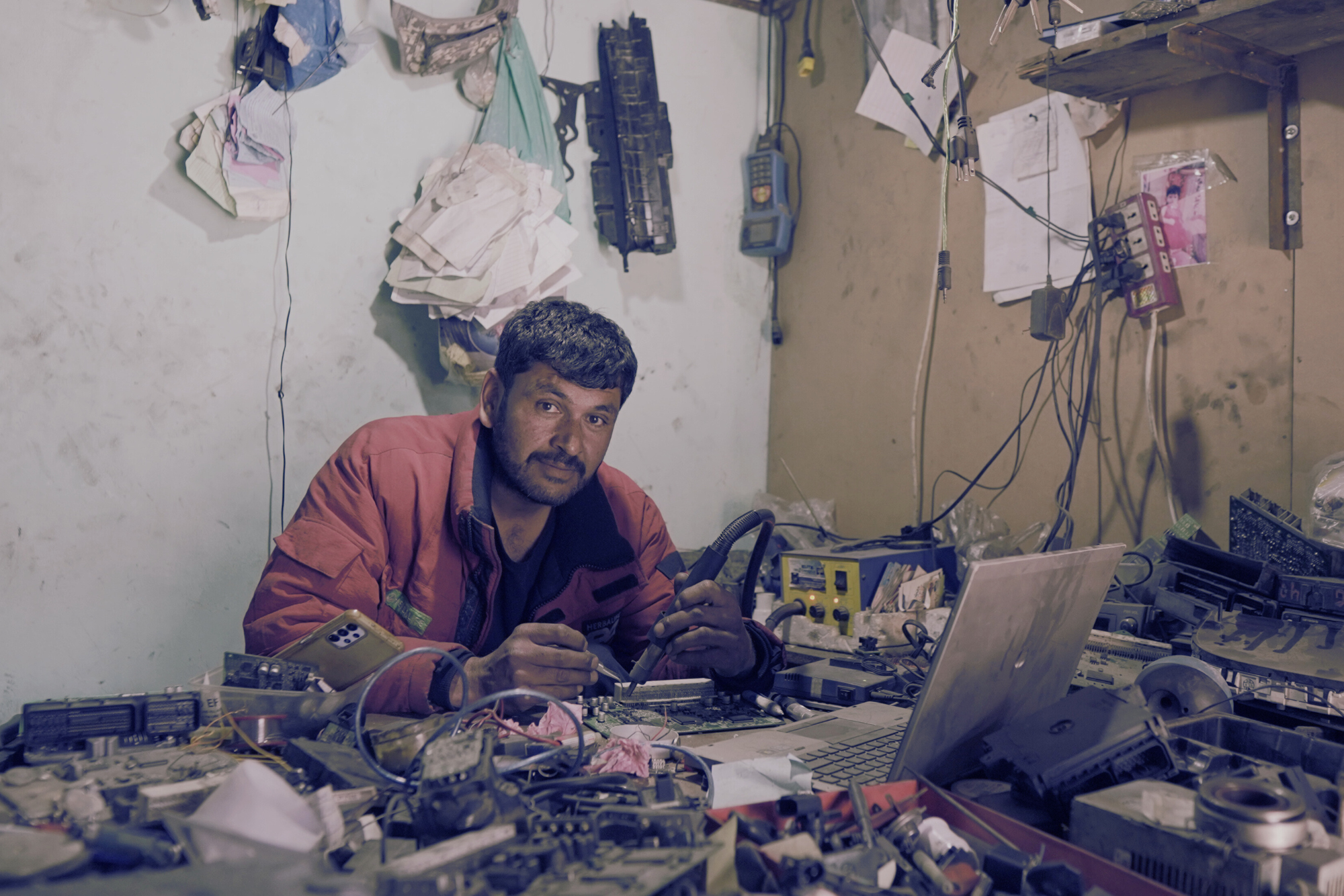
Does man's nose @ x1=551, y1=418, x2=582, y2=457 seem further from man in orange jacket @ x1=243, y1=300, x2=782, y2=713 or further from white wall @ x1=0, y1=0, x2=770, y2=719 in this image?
white wall @ x1=0, y1=0, x2=770, y2=719

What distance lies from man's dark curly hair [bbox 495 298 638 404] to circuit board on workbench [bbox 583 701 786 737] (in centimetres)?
67

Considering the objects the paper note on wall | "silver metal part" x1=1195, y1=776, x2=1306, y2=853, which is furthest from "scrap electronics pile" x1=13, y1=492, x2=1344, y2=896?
the paper note on wall

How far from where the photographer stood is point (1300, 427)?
1.96 meters

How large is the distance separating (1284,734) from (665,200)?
2377 millimetres

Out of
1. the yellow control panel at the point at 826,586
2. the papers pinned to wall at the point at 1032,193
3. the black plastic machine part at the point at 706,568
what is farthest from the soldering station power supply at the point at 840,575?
the papers pinned to wall at the point at 1032,193

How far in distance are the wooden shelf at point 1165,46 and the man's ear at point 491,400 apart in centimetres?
143

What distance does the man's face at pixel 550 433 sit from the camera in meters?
1.77

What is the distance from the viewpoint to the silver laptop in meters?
0.93

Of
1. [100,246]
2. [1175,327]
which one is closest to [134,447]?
[100,246]

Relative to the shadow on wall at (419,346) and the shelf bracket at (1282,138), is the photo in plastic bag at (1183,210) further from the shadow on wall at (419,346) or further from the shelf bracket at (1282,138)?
the shadow on wall at (419,346)

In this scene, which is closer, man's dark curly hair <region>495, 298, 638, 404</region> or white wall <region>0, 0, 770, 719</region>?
man's dark curly hair <region>495, 298, 638, 404</region>

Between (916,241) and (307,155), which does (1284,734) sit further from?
(307,155)

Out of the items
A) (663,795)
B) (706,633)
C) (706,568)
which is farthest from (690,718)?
(663,795)

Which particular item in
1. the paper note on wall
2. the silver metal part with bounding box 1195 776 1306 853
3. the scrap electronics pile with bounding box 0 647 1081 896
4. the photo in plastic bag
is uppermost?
the paper note on wall
